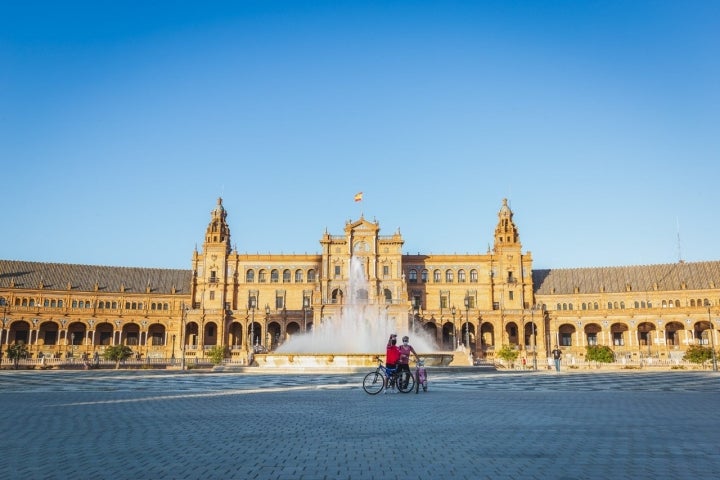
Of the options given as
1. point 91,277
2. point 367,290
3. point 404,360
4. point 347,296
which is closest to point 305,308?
point 347,296

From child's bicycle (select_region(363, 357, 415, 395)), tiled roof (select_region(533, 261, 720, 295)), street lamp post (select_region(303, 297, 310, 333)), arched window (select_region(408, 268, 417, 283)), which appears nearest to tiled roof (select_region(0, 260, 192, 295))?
street lamp post (select_region(303, 297, 310, 333))

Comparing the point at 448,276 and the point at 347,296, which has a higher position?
the point at 448,276

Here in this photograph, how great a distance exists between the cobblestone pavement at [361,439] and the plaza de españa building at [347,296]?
7440 cm

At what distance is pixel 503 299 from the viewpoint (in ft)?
334

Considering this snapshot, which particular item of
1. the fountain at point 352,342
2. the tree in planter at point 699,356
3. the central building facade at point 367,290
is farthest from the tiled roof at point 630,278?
the tree in planter at point 699,356

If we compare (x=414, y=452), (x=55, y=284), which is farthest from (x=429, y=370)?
(x=55, y=284)

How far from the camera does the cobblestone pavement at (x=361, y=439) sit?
8516mm

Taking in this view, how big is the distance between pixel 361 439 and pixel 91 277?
10443cm

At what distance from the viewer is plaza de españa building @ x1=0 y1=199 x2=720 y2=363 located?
96.3 m

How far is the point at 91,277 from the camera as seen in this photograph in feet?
346

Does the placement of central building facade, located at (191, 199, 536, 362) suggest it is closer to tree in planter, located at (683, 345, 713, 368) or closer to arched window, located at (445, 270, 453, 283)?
arched window, located at (445, 270, 453, 283)

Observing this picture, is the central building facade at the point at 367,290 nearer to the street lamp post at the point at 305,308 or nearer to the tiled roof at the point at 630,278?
the street lamp post at the point at 305,308

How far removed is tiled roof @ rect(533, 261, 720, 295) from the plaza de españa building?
211 mm

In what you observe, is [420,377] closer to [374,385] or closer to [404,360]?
[404,360]
